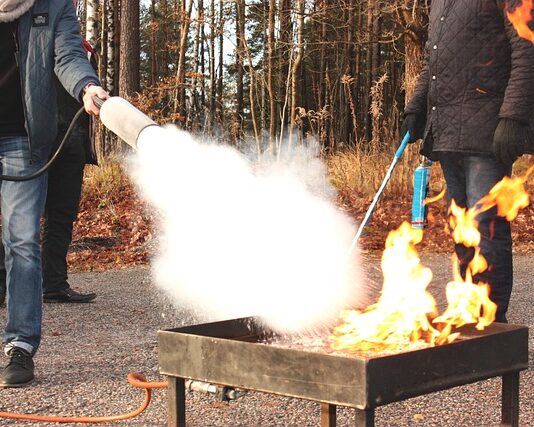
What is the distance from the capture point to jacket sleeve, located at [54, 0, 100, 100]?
4.53 meters

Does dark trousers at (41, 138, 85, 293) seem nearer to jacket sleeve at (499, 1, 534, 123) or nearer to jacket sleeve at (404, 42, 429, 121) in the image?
jacket sleeve at (404, 42, 429, 121)

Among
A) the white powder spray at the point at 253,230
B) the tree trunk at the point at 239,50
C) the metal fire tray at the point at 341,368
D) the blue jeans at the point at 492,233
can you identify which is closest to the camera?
the metal fire tray at the point at 341,368

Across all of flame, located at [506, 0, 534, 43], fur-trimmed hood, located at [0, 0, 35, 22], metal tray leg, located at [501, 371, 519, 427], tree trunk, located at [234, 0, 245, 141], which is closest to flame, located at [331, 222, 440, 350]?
metal tray leg, located at [501, 371, 519, 427]

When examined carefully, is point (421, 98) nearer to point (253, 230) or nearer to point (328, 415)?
point (253, 230)

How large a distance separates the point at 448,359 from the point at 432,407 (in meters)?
1.29

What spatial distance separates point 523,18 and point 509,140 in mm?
631

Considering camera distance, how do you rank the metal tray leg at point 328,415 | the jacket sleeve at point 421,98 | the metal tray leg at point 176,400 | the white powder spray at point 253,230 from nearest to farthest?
the metal tray leg at point 328,415
the metal tray leg at point 176,400
the white powder spray at point 253,230
the jacket sleeve at point 421,98

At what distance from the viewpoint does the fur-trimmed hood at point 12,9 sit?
176 inches

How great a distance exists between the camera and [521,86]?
178 inches

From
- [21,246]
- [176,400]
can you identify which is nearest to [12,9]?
[21,246]

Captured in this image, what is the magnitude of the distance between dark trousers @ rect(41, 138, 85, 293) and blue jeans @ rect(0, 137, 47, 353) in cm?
261

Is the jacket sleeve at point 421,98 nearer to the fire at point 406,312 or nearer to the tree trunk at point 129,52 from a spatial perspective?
the fire at point 406,312

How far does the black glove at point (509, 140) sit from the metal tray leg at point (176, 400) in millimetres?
2234

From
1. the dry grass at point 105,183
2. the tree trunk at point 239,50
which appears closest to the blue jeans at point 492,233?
the dry grass at point 105,183
